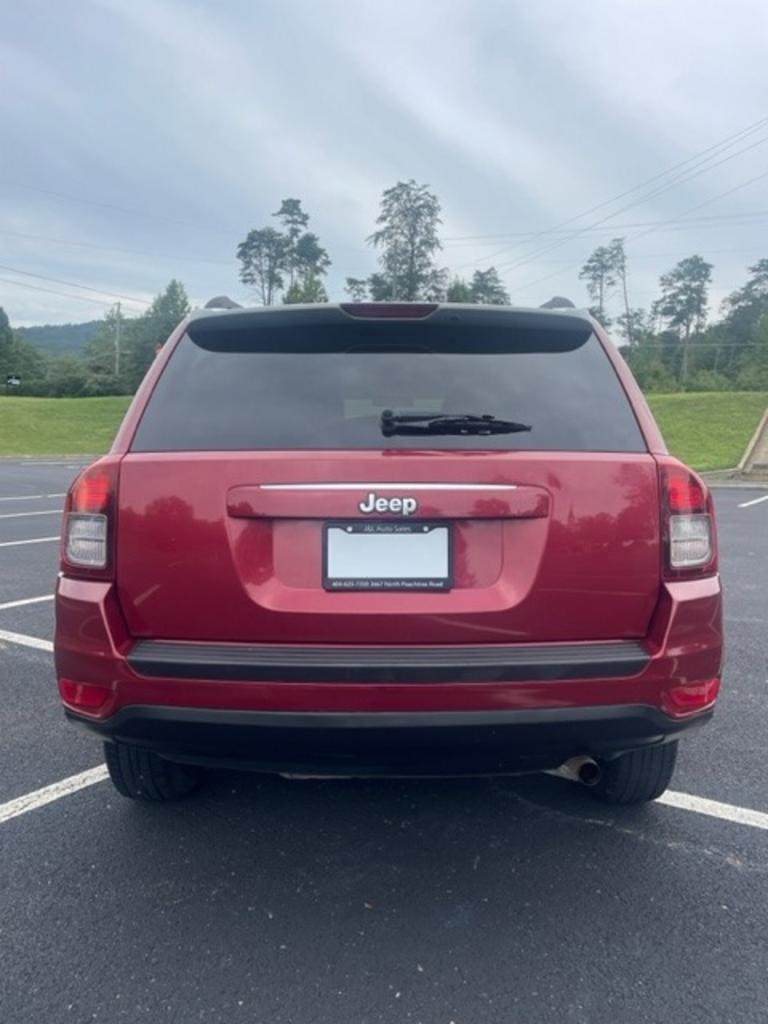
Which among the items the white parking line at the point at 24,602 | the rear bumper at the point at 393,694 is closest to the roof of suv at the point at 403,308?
the rear bumper at the point at 393,694

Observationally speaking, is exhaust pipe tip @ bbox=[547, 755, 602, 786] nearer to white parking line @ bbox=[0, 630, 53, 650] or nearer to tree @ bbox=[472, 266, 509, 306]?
white parking line @ bbox=[0, 630, 53, 650]

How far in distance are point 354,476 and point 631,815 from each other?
1716mm

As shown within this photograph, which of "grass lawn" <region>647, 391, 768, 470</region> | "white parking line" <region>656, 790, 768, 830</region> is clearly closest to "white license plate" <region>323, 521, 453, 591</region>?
"white parking line" <region>656, 790, 768, 830</region>

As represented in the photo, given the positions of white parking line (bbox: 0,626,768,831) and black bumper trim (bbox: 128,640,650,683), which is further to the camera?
white parking line (bbox: 0,626,768,831)

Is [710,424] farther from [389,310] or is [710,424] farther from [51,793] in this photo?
[51,793]

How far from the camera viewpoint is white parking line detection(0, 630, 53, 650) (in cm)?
481

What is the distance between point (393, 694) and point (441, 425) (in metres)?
0.74

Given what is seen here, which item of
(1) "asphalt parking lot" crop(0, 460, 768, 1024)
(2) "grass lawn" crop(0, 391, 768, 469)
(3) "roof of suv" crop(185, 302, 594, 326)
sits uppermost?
(2) "grass lawn" crop(0, 391, 768, 469)

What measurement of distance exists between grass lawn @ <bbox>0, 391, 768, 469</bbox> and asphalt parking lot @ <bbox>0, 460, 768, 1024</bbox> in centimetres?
2116

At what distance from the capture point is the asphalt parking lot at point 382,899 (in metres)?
1.89

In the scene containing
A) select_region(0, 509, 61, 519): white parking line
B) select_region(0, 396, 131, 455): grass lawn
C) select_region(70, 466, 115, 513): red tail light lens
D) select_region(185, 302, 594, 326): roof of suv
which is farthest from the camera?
select_region(0, 396, 131, 455): grass lawn

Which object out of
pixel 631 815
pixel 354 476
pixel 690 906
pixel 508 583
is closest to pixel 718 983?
pixel 690 906

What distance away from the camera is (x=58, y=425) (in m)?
40.8

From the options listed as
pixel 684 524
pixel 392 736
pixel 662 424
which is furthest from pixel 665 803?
pixel 662 424
